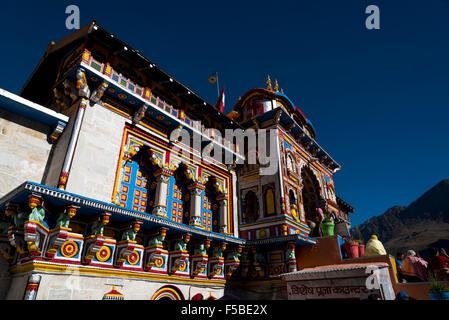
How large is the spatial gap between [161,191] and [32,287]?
4726 mm

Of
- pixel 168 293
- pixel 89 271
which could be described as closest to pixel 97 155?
pixel 89 271

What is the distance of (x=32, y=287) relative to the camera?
610 cm

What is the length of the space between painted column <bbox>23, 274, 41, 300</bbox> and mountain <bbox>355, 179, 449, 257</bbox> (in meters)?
68.6

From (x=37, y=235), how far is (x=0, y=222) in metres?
1.34

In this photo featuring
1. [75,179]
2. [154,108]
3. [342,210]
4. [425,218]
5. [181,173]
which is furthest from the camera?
[425,218]

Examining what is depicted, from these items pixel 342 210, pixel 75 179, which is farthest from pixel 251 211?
pixel 342 210

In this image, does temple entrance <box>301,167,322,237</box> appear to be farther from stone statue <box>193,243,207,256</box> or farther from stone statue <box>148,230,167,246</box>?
stone statue <box>148,230,167,246</box>

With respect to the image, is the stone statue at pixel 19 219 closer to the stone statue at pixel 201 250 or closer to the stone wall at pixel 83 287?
the stone wall at pixel 83 287

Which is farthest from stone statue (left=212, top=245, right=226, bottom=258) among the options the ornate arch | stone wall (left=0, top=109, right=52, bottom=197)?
stone wall (left=0, top=109, right=52, bottom=197)

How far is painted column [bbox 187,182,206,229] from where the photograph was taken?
437 inches

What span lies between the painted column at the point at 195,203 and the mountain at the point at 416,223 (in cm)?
6287

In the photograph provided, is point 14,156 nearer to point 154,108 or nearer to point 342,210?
point 154,108

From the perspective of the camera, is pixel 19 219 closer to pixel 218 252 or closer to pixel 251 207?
pixel 218 252

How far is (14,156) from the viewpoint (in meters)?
7.84
